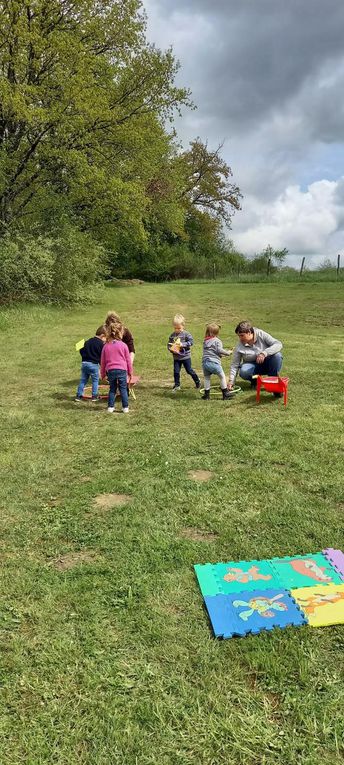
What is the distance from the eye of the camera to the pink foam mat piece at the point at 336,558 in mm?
3240

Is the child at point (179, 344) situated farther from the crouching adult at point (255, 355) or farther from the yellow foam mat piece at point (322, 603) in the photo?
the yellow foam mat piece at point (322, 603)

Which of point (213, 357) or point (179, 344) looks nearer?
point (213, 357)

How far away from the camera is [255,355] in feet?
26.2

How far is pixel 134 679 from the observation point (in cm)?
246

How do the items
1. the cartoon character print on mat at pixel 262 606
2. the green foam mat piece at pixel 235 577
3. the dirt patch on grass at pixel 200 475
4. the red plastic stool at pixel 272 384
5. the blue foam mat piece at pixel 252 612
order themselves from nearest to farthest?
the blue foam mat piece at pixel 252 612
the cartoon character print on mat at pixel 262 606
the green foam mat piece at pixel 235 577
the dirt patch on grass at pixel 200 475
the red plastic stool at pixel 272 384

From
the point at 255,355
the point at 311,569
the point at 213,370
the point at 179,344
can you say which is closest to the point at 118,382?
the point at 179,344

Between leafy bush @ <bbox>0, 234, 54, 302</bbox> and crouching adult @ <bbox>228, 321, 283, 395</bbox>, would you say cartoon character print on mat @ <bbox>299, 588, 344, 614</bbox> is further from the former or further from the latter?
leafy bush @ <bbox>0, 234, 54, 302</bbox>

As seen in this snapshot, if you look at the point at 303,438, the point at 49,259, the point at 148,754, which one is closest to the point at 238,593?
the point at 148,754

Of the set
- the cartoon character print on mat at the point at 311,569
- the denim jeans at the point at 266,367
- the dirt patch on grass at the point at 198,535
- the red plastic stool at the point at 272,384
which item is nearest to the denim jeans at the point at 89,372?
the denim jeans at the point at 266,367

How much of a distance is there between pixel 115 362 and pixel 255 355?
239 centimetres

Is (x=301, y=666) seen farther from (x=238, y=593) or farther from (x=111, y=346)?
(x=111, y=346)

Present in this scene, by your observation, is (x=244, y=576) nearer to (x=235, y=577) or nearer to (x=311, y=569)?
(x=235, y=577)

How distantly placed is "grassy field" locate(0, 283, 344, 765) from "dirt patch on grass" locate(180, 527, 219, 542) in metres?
0.03

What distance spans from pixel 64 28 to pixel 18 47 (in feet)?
7.96
